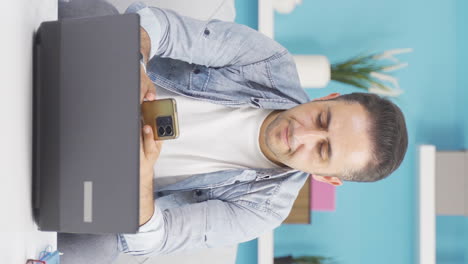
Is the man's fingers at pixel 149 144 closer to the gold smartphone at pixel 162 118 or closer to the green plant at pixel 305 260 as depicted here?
the gold smartphone at pixel 162 118

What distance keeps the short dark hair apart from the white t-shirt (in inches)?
10.4

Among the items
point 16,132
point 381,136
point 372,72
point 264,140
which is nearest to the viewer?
point 16,132

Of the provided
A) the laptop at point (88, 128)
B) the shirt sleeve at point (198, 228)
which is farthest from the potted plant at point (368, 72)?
the laptop at point (88, 128)

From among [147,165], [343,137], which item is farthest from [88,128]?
[343,137]

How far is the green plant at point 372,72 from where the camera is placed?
1801mm

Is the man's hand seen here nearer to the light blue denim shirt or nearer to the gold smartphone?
the gold smartphone

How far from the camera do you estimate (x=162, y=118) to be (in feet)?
3.08

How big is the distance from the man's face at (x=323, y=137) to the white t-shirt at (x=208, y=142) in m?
0.11

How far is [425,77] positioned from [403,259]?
655 mm

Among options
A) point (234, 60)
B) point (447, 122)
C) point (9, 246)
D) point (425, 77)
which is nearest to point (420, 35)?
point (425, 77)

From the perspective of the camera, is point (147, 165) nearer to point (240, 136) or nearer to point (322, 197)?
point (240, 136)

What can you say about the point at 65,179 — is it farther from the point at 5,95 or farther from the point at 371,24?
the point at 371,24

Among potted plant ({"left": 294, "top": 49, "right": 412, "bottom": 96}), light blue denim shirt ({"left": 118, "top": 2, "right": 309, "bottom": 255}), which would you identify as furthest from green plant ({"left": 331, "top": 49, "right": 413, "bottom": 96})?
light blue denim shirt ({"left": 118, "top": 2, "right": 309, "bottom": 255})

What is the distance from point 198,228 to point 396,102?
0.92 meters
